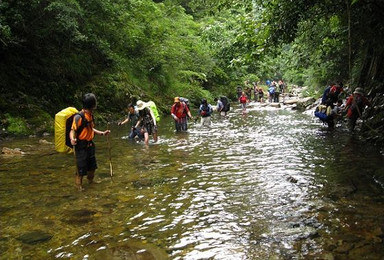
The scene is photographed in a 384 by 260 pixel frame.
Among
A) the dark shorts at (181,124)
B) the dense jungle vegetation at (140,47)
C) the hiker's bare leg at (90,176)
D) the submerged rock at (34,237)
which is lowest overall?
the submerged rock at (34,237)

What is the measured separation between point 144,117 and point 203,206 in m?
8.18

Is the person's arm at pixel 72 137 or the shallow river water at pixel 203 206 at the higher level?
the person's arm at pixel 72 137

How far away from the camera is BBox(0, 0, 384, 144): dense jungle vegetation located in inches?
428

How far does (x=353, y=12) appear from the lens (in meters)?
10.2

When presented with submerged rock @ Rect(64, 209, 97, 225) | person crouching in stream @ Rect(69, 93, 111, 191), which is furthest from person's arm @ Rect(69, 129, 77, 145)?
submerged rock @ Rect(64, 209, 97, 225)

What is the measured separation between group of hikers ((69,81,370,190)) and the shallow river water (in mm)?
702

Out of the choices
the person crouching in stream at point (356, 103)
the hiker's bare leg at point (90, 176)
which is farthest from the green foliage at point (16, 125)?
the person crouching in stream at point (356, 103)

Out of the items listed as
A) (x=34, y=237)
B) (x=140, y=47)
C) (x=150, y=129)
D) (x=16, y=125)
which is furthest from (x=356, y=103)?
(x=140, y=47)

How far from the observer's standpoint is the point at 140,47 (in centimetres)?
2645

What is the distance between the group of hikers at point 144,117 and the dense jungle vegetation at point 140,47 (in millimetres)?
952

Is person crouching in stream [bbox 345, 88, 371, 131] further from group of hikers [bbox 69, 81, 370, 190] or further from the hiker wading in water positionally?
the hiker wading in water

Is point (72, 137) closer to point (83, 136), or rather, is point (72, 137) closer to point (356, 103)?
point (83, 136)

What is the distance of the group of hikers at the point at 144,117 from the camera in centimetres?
740

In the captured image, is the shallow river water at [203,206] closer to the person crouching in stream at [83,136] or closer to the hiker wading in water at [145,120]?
the person crouching in stream at [83,136]
